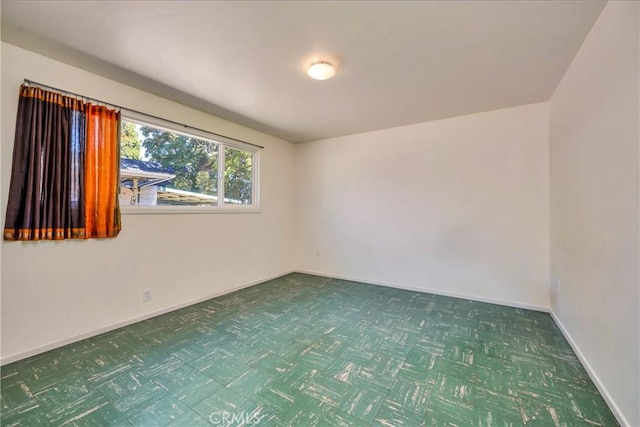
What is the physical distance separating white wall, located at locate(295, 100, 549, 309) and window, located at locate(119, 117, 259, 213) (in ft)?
4.45

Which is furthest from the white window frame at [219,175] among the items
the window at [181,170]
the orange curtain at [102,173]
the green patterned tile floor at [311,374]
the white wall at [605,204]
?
the white wall at [605,204]

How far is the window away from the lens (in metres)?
2.74

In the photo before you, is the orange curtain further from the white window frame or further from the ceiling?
the ceiling

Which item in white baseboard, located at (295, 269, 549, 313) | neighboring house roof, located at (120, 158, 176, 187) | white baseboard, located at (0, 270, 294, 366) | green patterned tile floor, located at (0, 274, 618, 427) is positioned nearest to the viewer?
green patterned tile floor, located at (0, 274, 618, 427)

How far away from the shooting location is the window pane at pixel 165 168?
2721 millimetres

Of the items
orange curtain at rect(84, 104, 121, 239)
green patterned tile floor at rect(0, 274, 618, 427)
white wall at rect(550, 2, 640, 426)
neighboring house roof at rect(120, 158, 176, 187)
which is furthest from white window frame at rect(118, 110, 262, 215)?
white wall at rect(550, 2, 640, 426)

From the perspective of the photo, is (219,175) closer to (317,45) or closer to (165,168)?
(165,168)

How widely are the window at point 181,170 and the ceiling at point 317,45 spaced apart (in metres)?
0.48

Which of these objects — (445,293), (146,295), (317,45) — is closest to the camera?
(317,45)

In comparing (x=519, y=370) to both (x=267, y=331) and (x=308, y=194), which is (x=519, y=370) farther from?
(x=308, y=194)

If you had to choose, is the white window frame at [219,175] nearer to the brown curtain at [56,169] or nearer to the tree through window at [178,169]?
the tree through window at [178,169]

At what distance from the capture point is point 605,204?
163 cm

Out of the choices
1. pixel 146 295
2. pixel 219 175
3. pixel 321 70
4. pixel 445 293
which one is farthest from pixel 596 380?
pixel 219 175

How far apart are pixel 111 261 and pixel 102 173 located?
2.80ft
